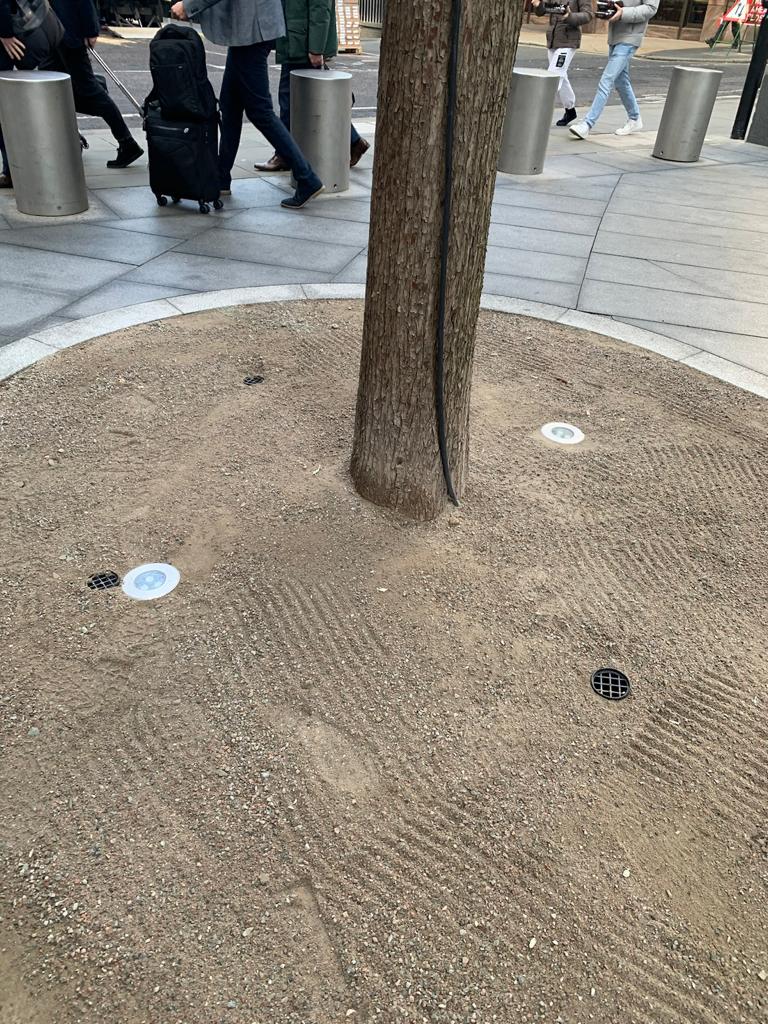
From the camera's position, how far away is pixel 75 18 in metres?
7.02

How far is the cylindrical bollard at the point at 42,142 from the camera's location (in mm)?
5984

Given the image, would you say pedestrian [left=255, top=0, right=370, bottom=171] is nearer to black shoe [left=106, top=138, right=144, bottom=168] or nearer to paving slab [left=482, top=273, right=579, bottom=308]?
black shoe [left=106, top=138, right=144, bottom=168]

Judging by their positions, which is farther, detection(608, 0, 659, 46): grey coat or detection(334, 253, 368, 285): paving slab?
detection(608, 0, 659, 46): grey coat

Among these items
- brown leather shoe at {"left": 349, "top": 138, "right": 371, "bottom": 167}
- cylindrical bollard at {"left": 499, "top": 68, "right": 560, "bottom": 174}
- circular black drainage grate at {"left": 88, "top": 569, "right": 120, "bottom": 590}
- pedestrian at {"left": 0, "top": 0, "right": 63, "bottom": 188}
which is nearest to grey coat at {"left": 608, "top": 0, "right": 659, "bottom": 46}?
cylindrical bollard at {"left": 499, "top": 68, "right": 560, "bottom": 174}

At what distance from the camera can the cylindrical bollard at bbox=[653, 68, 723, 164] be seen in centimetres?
987

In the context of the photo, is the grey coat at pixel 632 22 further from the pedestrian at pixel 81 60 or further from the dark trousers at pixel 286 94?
the pedestrian at pixel 81 60

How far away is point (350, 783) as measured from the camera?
2.30 metres

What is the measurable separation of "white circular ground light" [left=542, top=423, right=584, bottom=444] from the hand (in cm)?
537

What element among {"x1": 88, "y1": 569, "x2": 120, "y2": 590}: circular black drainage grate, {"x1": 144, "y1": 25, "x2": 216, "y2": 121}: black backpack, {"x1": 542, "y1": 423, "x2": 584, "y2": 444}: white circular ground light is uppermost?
{"x1": 144, "y1": 25, "x2": 216, "y2": 121}: black backpack

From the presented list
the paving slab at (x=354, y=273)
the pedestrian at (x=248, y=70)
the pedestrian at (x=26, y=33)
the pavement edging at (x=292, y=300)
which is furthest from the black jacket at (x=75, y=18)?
the pavement edging at (x=292, y=300)

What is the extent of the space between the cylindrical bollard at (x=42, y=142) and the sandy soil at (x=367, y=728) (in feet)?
10.3

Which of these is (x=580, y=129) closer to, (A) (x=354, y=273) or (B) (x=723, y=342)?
(A) (x=354, y=273)

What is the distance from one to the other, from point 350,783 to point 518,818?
1.53 feet

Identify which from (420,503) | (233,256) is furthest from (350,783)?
(233,256)
